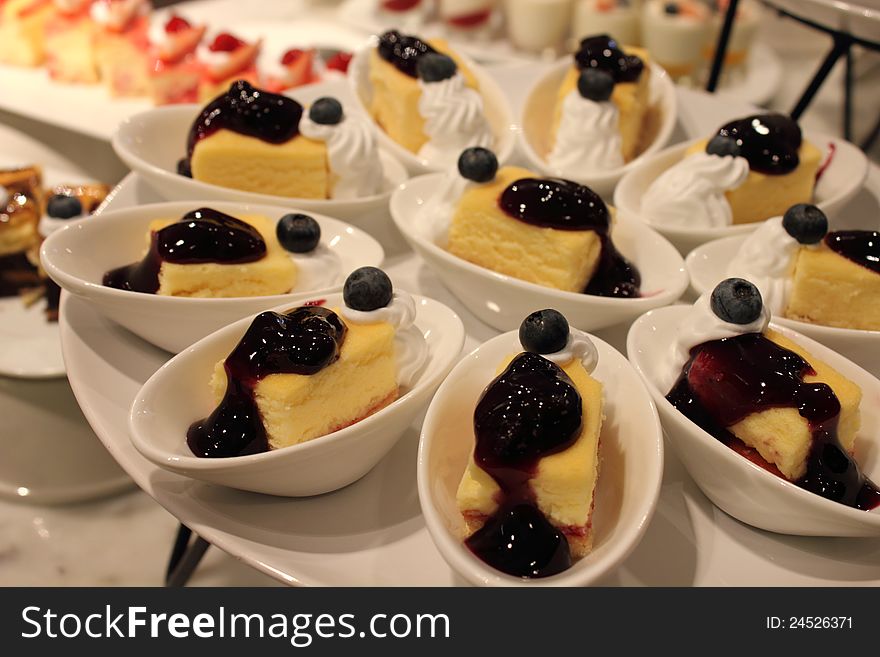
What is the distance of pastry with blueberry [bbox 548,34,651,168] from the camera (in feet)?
7.75

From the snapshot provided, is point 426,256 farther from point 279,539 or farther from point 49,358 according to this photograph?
point 49,358

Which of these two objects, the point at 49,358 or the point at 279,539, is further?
the point at 49,358

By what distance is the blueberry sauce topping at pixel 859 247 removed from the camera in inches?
70.2

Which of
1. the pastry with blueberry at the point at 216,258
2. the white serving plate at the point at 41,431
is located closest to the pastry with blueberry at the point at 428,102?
the pastry with blueberry at the point at 216,258

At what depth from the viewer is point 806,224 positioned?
1.78 meters

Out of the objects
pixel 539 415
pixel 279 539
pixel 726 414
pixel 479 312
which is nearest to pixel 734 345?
pixel 726 414

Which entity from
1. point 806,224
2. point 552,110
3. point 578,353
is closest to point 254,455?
point 578,353

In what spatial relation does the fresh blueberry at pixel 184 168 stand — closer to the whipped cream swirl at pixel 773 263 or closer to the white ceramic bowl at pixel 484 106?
the white ceramic bowl at pixel 484 106

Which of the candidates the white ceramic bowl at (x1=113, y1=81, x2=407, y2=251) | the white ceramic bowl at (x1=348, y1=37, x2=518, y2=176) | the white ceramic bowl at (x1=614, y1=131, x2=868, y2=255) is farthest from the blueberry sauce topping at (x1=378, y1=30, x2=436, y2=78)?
the white ceramic bowl at (x1=614, y1=131, x2=868, y2=255)

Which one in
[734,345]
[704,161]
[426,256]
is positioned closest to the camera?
[734,345]

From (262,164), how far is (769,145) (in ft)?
4.41

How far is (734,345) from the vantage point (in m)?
1.54

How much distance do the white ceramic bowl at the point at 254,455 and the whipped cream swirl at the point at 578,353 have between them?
0.22 meters
